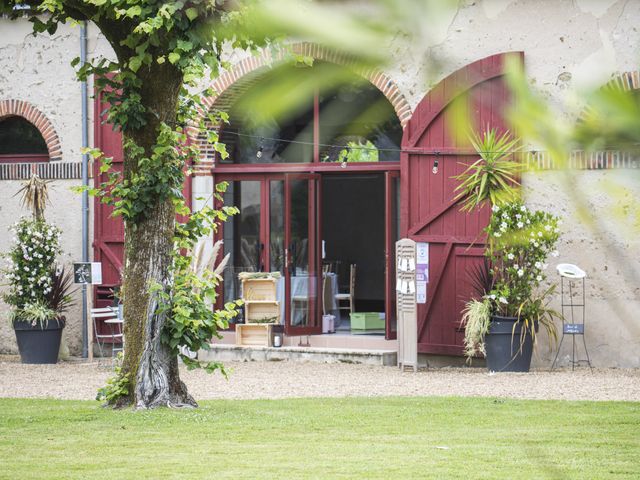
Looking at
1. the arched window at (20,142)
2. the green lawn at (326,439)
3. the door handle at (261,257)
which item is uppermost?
the arched window at (20,142)

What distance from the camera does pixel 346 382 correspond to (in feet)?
35.5

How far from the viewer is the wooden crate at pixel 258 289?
13.4m

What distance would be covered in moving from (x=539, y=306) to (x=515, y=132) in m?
10.7

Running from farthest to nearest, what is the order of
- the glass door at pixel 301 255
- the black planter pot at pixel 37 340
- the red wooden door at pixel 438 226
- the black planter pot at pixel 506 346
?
1. the glass door at pixel 301 255
2. the black planter pot at pixel 37 340
3. the red wooden door at pixel 438 226
4. the black planter pot at pixel 506 346

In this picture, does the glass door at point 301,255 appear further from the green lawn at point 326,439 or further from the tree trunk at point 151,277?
the tree trunk at point 151,277

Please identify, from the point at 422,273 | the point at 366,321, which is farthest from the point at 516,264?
the point at 366,321

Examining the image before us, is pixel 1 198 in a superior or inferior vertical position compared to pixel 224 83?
inferior

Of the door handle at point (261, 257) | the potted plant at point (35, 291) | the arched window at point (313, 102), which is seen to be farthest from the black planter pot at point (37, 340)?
the arched window at point (313, 102)

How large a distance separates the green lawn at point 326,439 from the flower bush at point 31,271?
3.97 meters

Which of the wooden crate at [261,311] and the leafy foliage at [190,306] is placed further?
the wooden crate at [261,311]

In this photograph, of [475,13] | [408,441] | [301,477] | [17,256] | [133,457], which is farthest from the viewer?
[17,256]

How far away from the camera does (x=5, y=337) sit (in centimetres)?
1455

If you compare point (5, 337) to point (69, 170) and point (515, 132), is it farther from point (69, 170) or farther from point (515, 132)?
point (515, 132)

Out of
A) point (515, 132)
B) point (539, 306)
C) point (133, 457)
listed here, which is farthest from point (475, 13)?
point (539, 306)
